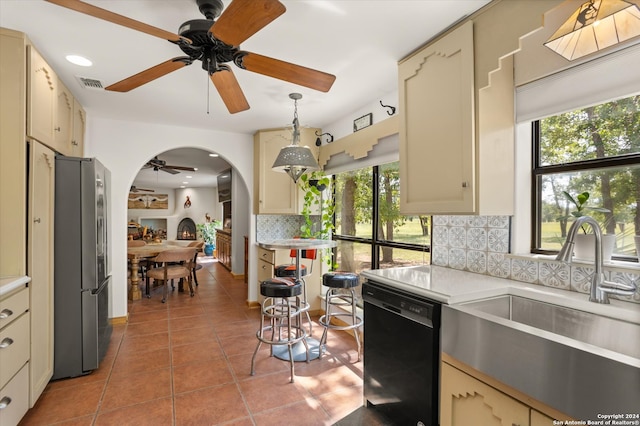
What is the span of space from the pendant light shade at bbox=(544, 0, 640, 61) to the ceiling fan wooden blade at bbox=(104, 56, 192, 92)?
71.8 inches

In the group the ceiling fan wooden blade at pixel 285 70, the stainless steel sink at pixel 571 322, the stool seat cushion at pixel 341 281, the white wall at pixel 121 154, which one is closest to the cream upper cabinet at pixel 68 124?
the white wall at pixel 121 154

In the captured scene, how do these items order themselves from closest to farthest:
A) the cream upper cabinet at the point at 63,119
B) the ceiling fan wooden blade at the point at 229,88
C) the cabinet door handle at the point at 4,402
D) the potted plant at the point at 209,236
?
1. the cabinet door handle at the point at 4,402
2. the ceiling fan wooden blade at the point at 229,88
3. the cream upper cabinet at the point at 63,119
4. the potted plant at the point at 209,236

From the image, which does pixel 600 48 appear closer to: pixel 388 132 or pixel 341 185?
pixel 388 132

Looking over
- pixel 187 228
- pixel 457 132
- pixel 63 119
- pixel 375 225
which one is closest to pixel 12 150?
pixel 63 119

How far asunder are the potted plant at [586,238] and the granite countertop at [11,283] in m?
3.00

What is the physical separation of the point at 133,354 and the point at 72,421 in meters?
0.99

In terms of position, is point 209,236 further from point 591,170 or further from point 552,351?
point 552,351

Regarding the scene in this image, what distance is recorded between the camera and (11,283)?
5.74 ft

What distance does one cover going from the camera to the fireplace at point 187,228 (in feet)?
37.6

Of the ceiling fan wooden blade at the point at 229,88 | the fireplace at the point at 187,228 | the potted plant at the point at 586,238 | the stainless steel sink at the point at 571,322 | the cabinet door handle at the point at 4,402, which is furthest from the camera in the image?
the fireplace at the point at 187,228

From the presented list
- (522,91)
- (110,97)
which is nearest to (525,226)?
(522,91)

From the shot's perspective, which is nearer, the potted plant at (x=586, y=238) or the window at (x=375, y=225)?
the potted plant at (x=586, y=238)

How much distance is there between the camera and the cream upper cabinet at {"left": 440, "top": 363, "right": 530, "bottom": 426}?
4.01 feet

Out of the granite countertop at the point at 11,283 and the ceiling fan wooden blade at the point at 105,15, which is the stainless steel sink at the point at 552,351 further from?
the granite countertop at the point at 11,283
